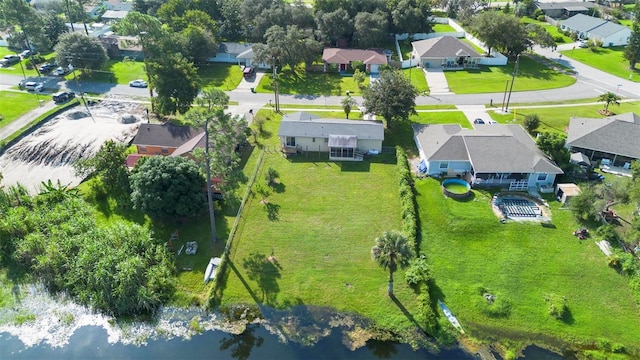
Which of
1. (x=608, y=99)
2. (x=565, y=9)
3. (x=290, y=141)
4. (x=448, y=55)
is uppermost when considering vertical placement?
(x=565, y=9)

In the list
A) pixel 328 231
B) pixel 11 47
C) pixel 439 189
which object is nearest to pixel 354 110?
pixel 439 189

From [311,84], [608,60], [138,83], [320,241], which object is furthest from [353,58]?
[320,241]

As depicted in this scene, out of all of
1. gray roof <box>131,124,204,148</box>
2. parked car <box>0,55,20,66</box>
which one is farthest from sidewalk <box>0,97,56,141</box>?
parked car <box>0,55,20,66</box>

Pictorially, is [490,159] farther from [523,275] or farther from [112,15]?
[112,15]

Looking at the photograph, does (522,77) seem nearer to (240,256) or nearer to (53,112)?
(240,256)

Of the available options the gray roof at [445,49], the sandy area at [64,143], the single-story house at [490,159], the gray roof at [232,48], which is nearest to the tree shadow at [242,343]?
the single-story house at [490,159]

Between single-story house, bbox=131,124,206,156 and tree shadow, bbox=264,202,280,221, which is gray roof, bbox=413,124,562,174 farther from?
single-story house, bbox=131,124,206,156

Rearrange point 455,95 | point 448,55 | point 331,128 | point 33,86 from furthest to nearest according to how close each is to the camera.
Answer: point 448,55
point 33,86
point 455,95
point 331,128
